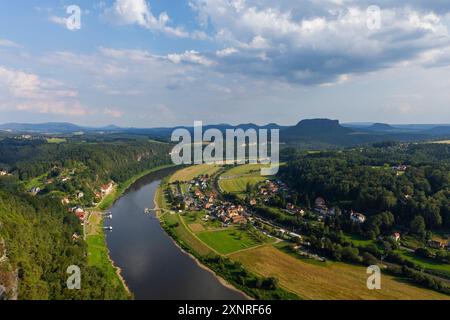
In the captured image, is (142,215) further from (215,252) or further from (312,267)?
(312,267)

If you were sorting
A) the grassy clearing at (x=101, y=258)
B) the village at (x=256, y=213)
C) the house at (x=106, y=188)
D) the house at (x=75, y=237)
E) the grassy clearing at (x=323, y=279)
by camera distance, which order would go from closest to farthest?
the grassy clearing at (x=323, y=279), the grassy clearing at (x=101, y=258), the house at (x=75, y=237), the village at (x=256, y=213), the house at (x=106, y=188)

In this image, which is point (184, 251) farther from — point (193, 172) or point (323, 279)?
point (193, 172)

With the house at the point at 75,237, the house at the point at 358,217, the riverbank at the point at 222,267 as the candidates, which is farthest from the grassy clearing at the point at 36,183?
the house at the point at 358,217

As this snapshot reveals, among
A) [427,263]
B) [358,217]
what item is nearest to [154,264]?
[427,263]

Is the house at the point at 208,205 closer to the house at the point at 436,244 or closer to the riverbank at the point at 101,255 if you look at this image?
the riverbank at the point at 101,255

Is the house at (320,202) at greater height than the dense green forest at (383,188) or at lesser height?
lesser

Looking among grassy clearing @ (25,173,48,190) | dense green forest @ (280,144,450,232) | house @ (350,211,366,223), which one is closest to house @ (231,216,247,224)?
dense green forest @ (280,144,450,232)
